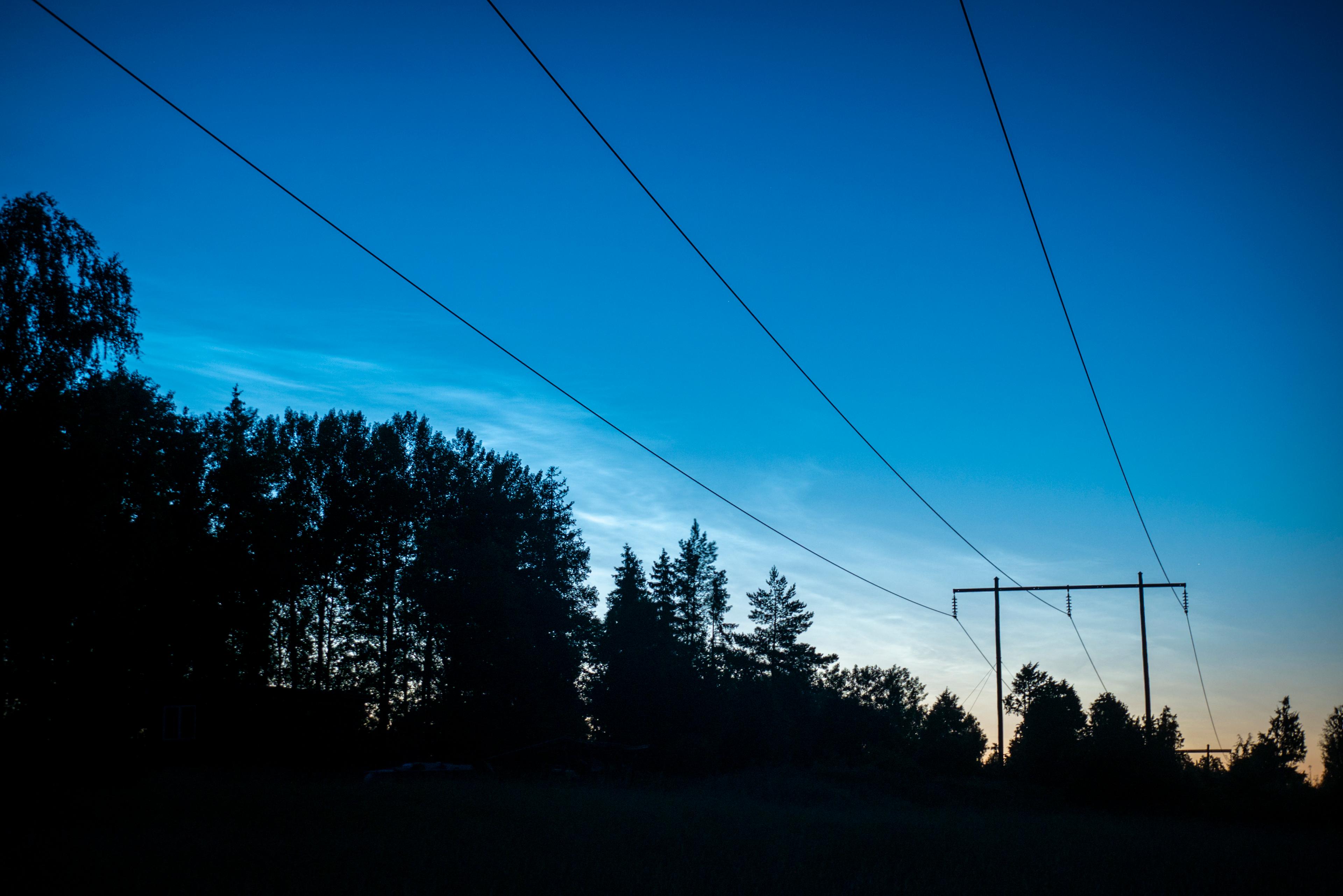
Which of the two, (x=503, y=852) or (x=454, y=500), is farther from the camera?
(x=454, y=500)

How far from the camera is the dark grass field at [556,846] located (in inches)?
481

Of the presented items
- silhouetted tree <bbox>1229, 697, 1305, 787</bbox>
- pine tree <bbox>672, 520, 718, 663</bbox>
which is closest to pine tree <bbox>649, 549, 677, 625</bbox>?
pine tree <bbox>672, 520, 718, 663</bbox>

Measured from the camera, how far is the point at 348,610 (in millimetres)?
46906

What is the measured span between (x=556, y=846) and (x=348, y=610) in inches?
1373

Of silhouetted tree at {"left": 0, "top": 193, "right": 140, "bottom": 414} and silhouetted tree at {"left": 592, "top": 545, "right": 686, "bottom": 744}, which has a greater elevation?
silhouetted tree at {"left": 0, "top": 193, "right": 140, "bottom": 414}

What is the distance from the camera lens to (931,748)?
4131 centimetres

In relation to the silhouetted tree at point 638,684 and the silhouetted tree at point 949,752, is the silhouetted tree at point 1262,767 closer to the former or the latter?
the silhouetted tree at point 949,752

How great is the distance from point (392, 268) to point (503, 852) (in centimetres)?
956

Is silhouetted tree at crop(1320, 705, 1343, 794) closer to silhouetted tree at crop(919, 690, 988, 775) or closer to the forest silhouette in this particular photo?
the forest silhouette

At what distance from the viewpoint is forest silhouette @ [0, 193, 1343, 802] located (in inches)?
825

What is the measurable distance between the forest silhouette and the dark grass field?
5610 millimetres

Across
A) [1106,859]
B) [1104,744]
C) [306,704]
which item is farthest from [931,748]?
[306,704]

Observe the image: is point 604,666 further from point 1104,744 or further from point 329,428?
point 1104,744

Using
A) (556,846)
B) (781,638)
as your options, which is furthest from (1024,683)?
(556,846)
